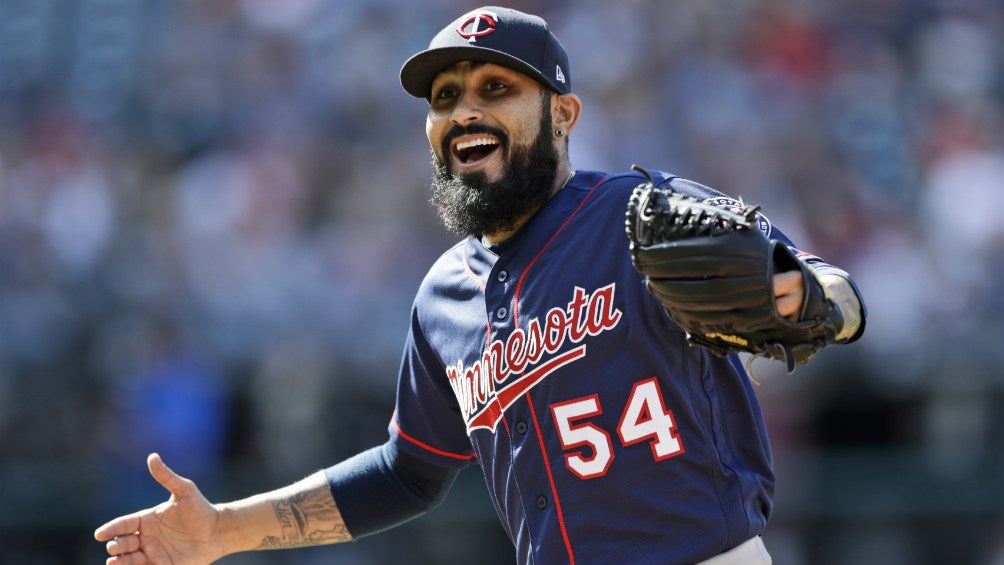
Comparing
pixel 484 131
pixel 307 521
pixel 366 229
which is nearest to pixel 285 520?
pixel 307 521

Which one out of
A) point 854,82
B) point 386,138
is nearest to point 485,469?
point 386,138

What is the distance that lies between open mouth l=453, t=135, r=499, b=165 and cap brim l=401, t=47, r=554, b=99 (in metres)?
0.19

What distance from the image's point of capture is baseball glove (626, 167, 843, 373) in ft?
7.99

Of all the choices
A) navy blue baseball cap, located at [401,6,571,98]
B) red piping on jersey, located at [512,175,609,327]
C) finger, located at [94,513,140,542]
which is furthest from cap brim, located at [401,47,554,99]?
finger, located at [94,513,140,542]

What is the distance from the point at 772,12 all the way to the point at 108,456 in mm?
5668

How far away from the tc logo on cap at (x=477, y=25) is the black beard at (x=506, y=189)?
228mm

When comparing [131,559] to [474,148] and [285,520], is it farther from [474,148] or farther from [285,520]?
[474,148]

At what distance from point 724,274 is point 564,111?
3.47 feet

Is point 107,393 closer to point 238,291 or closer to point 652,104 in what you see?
point 238,291

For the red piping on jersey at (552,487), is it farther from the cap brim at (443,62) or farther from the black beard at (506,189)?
the cap brim at (443,62)

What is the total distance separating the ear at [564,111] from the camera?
131 inches

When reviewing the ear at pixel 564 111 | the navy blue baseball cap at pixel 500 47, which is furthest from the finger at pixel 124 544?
the ear at pixel 564 111

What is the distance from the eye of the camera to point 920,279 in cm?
778

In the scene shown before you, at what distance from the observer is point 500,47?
3170mm
